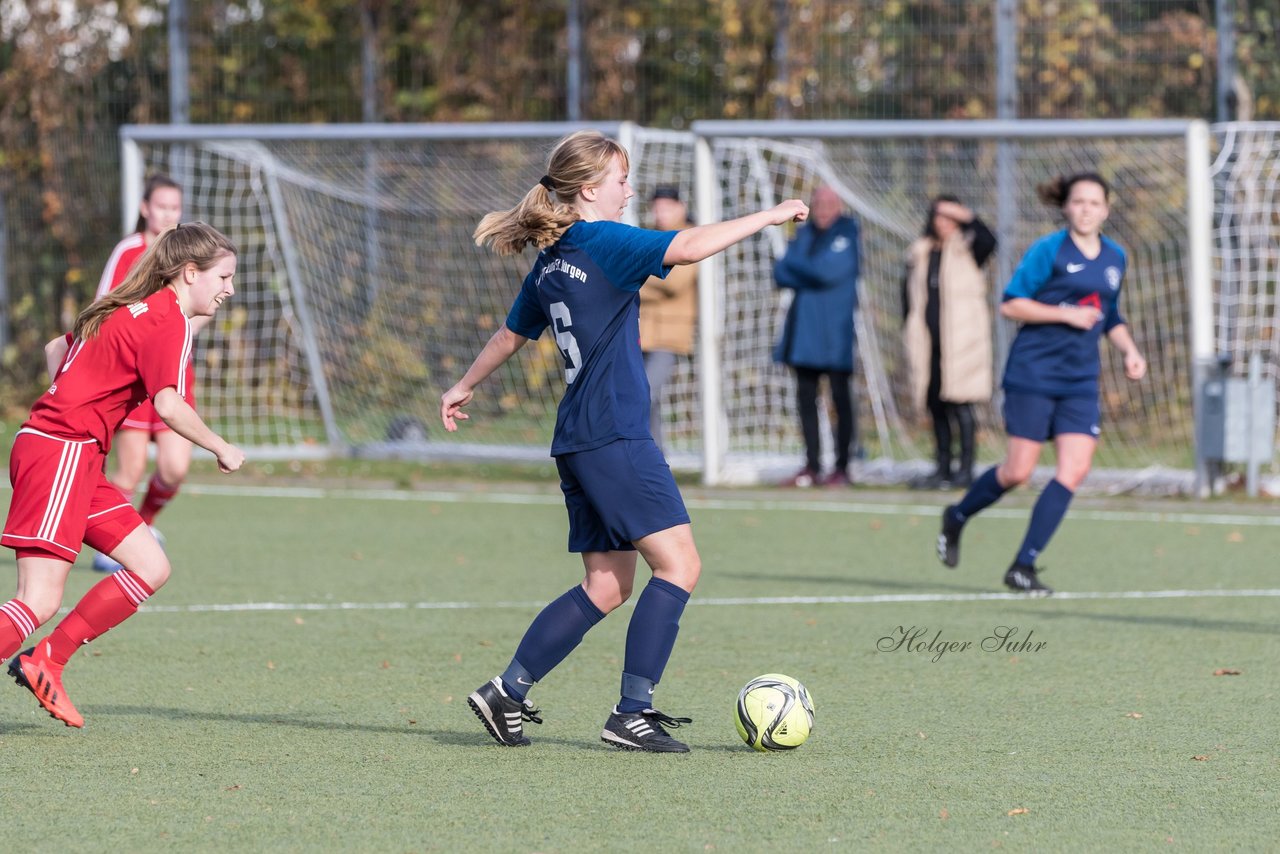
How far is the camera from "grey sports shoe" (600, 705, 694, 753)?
5.28 m

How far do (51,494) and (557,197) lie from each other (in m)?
1.68

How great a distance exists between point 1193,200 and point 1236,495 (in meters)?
1.94

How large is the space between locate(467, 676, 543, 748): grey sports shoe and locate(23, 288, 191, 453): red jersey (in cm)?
122

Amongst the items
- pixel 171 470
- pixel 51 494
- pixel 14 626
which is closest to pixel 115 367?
pixel 51 494

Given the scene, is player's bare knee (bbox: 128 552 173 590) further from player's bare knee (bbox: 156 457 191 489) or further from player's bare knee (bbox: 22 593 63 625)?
player's bare knee (bbox: 156 457 191 489)

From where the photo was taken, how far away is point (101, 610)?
18.3 ft

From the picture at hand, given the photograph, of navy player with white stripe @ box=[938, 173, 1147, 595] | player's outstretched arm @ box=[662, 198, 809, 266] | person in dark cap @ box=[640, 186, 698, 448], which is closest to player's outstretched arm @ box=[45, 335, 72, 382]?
player's outstretched arm @ box=[662, 198, 809, 266]

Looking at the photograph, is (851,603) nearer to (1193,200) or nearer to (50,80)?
(1193,200)

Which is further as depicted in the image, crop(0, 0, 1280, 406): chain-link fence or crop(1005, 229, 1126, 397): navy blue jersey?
crop(0, 0, 1280, 406): chain-link fence

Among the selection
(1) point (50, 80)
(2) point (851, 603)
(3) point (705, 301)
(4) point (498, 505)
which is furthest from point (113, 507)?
(1) point (50, 80)

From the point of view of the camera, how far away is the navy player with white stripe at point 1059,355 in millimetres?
8422

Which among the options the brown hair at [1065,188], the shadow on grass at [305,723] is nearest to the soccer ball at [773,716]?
the shadow on grass at [305,723]

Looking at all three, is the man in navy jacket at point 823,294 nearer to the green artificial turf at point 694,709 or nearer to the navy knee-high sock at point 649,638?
the green artificial turf at point 694,709
